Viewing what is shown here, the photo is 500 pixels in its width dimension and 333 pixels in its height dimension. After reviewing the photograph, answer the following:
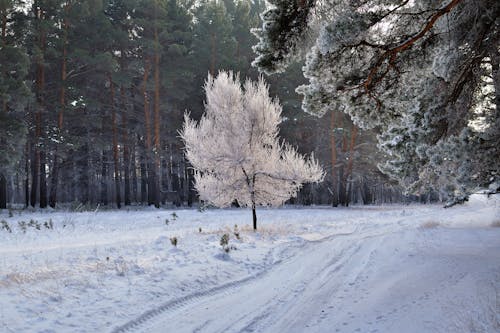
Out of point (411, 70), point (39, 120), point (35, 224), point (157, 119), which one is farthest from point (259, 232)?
point (39, 120)

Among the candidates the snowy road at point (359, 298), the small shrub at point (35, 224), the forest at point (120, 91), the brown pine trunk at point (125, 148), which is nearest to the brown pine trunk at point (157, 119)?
the forest at point (120, 91)

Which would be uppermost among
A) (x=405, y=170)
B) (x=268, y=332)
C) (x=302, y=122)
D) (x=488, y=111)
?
(x=302, y=122)

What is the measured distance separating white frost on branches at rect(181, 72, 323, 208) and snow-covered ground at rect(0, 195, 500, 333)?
3.60 m

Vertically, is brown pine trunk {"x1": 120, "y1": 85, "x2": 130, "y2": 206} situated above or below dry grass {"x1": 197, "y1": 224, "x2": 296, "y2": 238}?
above

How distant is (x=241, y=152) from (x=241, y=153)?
0.12ft

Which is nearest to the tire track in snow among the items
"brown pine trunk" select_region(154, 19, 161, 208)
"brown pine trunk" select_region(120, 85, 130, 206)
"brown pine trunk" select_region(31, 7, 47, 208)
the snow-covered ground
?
the snow-covered ground

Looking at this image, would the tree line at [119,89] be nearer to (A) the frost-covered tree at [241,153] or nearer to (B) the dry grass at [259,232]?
(A) the frost-covered tree at [241,153]

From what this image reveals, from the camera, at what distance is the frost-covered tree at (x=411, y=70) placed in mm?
6359

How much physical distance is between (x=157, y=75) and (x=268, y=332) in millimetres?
27331

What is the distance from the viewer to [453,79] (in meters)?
7.41

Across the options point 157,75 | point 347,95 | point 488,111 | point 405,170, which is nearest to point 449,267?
point 405,170

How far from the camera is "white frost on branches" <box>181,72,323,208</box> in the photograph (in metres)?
14.6

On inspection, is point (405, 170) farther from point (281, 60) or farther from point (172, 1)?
point (172, 1)

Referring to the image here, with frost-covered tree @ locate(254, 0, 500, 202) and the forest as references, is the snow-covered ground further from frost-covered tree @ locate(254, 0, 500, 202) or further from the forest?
the forest
